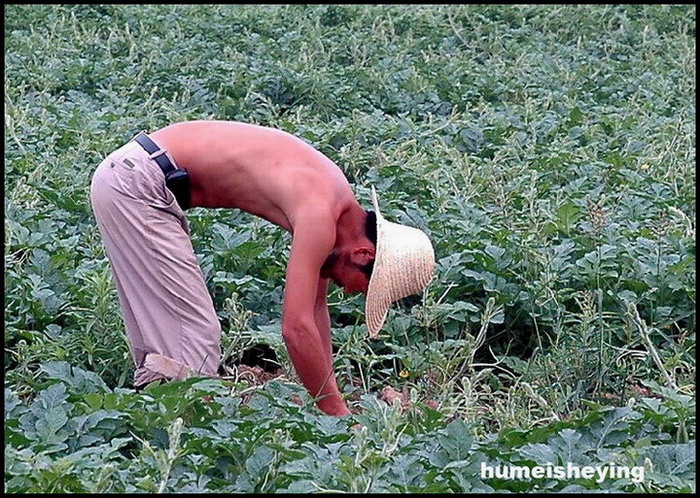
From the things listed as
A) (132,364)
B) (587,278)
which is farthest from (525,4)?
(132,364)

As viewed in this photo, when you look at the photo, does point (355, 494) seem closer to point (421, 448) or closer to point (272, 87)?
point (421, 448)

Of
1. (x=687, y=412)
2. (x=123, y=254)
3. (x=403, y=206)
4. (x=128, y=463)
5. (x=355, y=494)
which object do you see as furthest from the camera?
(x=403, y=206)

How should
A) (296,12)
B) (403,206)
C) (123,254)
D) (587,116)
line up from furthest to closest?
(296,12) → (587,116) → (403,206) → (123,254)

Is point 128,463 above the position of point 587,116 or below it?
above

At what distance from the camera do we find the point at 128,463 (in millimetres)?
3543

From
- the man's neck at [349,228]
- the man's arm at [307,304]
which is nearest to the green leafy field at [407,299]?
the man's arm at [307,304]

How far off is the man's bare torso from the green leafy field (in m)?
0.38

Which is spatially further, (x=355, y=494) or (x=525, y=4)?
(x=525, y=4)

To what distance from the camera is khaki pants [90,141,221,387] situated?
4516mm

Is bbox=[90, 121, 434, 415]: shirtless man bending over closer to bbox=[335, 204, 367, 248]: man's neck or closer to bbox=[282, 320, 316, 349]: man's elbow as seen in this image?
bbox=[335, 204, 367, 248]: man's neck

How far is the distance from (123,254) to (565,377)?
1.60 meters

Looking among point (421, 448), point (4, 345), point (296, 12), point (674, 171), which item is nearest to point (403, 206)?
point (674, 171)

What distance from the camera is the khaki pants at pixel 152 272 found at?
452cm

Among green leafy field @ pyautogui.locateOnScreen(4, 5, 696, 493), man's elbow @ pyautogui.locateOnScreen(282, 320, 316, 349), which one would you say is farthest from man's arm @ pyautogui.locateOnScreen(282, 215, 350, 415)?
green leafy field @ pyautogui.locateOnScreen(4, 5, 696, 493)
